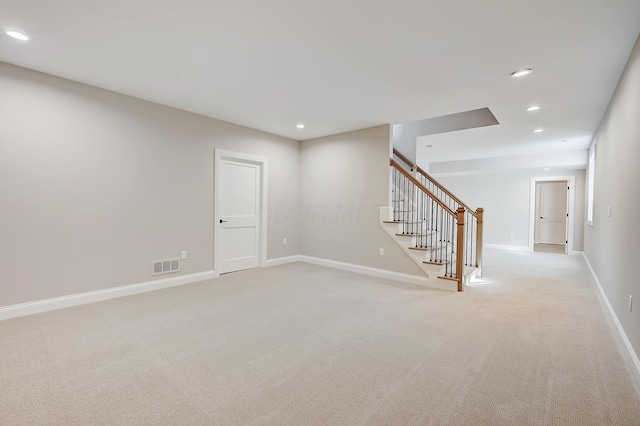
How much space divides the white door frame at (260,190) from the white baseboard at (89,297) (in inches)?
21.0

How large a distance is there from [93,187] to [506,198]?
9452 mm

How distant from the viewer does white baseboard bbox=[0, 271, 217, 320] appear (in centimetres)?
304

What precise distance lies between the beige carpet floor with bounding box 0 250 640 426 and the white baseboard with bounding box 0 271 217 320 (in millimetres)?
140

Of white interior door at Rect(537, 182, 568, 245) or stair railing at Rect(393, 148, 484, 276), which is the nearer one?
stair railing at Rect(393, 148, 484, 276)

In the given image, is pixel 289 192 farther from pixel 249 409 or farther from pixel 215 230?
pixel 249 409

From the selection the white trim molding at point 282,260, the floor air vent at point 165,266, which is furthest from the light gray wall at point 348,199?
the floor air vent at point 165,266

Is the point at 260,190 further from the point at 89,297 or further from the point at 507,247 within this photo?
the point at 507,247

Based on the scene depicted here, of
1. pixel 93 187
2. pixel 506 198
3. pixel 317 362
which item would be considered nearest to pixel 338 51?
pixel 317 362

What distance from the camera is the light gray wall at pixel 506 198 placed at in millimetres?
8016

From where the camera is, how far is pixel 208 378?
→ 6.57 feet

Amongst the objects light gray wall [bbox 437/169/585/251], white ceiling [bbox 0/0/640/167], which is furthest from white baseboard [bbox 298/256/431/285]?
light gray wall [bbox 437/169/585/251]

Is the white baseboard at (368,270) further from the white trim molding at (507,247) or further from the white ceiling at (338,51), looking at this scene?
the white trim molding at (507,247)

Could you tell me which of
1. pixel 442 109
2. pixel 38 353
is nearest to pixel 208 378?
pixel 38 353

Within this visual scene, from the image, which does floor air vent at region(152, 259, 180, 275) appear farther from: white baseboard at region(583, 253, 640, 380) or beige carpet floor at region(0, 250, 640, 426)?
white baseboard at region(583, 253, 640, 380)
